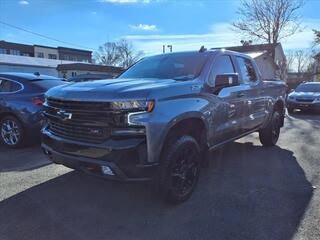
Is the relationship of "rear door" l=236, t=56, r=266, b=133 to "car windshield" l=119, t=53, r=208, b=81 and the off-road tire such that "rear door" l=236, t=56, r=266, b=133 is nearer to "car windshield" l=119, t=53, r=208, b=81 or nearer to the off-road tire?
"car windshield" l=119, t=53, r=208, b=81

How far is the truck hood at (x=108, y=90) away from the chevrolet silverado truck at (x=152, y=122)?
11 mm

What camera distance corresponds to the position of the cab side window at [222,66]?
207 inches

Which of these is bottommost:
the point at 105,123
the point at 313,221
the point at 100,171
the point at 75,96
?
A: the point at 313,221

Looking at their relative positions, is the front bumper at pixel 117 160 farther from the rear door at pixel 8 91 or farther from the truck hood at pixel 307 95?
the truck hood at pixel 307 95

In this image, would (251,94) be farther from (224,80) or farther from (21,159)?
(21,159)

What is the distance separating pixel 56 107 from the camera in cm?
446

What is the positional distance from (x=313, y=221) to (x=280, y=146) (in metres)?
4.21

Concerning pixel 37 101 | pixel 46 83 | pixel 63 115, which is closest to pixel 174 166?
pixel 63 115

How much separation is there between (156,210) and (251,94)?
3054 mm

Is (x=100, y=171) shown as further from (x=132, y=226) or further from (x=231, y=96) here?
(x=231, y=96)

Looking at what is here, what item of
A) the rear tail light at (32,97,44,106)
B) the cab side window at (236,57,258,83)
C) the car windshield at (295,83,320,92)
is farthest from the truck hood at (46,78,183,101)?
the car windshield at (295,83,320,92)

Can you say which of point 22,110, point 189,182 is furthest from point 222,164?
point 22,110

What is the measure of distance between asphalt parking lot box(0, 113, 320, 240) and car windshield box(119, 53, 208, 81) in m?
1.61

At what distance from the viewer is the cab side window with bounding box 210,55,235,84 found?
5.26 meters
